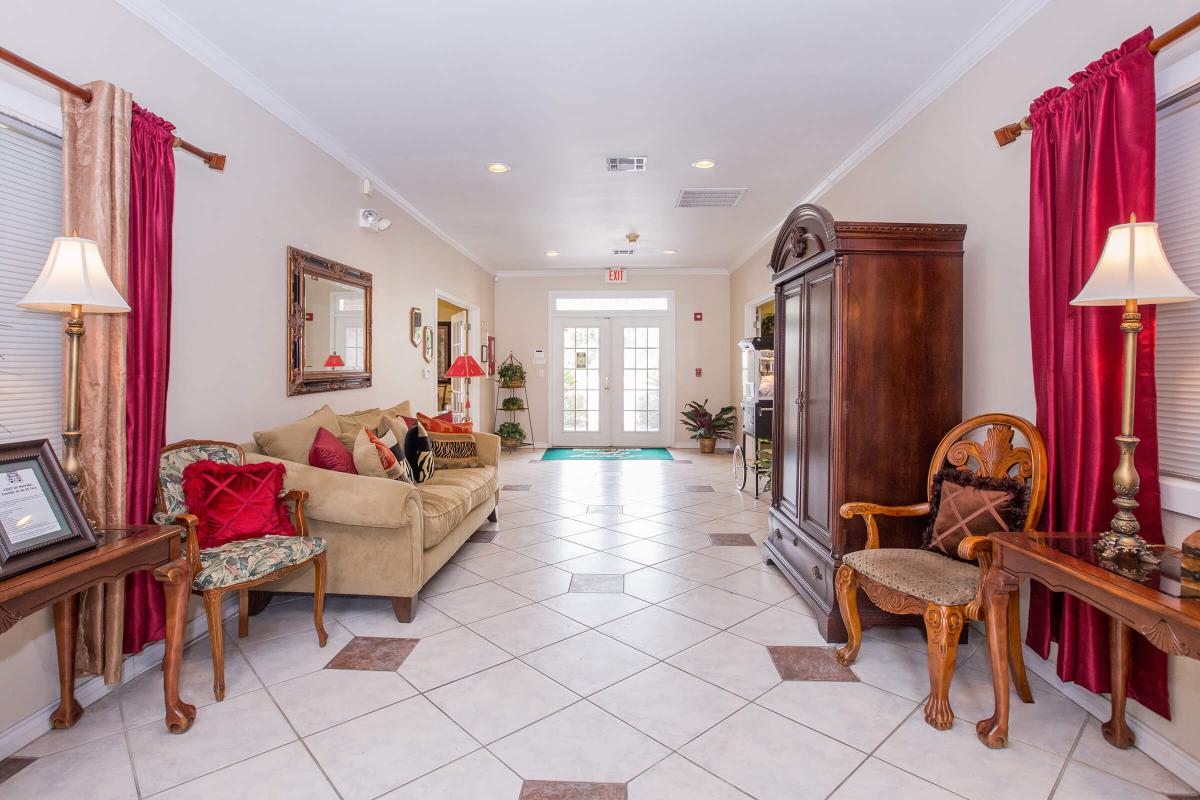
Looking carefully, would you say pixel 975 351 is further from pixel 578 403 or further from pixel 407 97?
pixel 578 403

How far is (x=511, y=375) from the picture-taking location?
→ 8.91 m

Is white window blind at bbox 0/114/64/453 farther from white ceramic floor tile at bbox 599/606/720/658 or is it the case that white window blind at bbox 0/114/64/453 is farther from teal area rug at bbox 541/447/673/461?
teal area rug at bbox 541/447/673/461

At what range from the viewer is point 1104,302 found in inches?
65.9

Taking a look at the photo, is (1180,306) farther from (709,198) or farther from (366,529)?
(709,198)

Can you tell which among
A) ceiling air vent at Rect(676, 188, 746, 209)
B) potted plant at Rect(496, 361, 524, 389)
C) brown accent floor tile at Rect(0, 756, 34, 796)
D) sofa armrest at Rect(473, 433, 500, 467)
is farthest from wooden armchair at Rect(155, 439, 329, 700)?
potted plant at Rect(496, 361, 524, 389)

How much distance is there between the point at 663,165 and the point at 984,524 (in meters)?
3.27

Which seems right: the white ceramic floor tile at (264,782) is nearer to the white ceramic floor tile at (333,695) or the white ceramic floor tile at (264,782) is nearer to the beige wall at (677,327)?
the white ceramic floor tile at (333,695)

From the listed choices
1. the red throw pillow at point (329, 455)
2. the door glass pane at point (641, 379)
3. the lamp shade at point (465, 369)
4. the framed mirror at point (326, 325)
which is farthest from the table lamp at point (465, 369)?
the door glass pane at point (641, 379)

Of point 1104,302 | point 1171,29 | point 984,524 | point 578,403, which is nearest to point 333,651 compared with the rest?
point 984,524

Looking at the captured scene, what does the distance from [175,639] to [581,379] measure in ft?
24.2

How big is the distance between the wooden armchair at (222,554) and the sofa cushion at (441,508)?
1.76ft

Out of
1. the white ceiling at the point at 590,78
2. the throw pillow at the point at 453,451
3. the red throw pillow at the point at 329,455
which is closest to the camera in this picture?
the white ceiling at the point at 590,78

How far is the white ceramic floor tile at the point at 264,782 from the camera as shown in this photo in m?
1.68

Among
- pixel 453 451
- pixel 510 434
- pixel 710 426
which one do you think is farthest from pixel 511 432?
pixel 453 451
